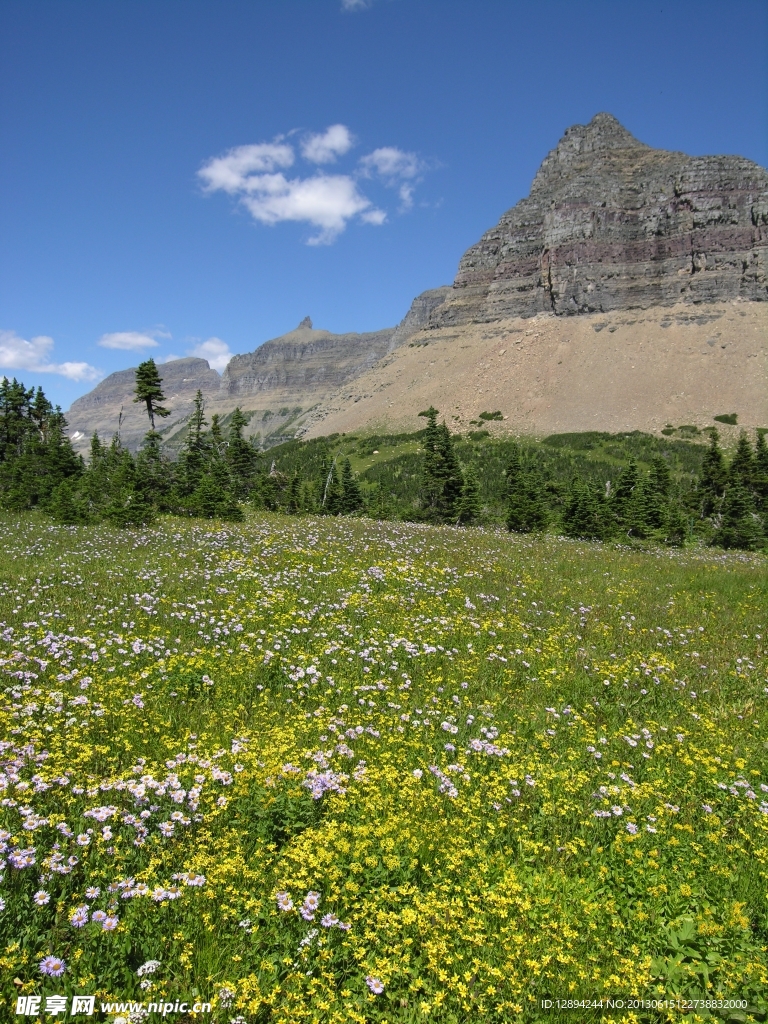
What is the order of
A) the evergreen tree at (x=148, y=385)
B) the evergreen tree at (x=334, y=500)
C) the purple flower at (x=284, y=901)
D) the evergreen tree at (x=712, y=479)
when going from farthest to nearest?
the evergreen tree at (x=712, y=479) → the evergreen tree at (x=334, y=500) → the evergreen tree at (x=148, y=385) → the purple flower at (x=284, y=901)

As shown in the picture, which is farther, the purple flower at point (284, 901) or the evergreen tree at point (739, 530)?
the evergreen tree at point (739, 530)

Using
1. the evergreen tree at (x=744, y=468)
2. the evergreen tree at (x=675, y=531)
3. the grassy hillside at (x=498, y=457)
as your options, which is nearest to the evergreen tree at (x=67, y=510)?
the evergreen tree at (x=675, y=531)

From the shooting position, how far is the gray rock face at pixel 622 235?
107000 millimetres

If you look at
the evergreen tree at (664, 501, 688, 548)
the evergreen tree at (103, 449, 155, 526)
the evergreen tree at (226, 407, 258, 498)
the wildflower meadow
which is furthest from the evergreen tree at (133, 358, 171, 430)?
the evergreen tree at (664, 501, 688, 548)

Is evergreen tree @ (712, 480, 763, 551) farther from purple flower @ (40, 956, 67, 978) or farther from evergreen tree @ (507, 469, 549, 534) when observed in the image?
purple flower @ (40, 956, 67, 978)

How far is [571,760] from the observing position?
6676 millimetres

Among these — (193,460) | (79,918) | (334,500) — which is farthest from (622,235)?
(79,918)

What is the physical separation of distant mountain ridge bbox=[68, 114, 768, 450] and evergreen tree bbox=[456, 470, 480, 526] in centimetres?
6597

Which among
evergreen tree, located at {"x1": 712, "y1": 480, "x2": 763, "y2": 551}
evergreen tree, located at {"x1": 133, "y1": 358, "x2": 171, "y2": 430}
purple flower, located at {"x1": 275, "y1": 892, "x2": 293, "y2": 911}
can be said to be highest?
evergreen tree, located at {"x1": 133, "y1": 358, "x2": 171, "y2": 430}

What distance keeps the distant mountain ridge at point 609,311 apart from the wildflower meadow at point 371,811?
88.8 m

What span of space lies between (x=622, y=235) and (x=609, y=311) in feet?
62.6

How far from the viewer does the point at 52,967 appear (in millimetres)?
3172

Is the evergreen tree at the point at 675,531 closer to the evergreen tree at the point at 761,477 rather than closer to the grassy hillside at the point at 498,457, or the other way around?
the evergreen tree at the point at 761,477

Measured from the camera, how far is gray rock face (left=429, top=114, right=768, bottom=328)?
107000 mm
